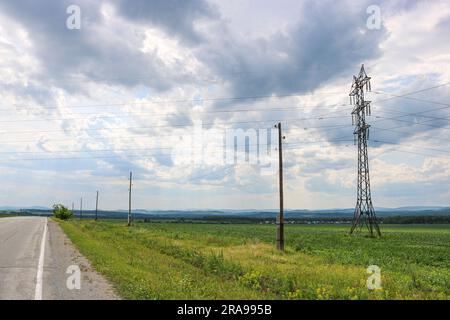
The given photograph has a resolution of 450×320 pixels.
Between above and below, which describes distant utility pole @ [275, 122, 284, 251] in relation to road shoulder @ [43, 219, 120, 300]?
A: above

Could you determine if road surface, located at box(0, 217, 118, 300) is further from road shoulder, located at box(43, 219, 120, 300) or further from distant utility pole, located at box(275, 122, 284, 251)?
distant utility pole, located at box(275, 122, 284, 251)

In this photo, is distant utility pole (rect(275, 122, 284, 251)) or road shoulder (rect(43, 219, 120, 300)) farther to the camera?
distant utility pole (rect(275, 122, 284, 251))

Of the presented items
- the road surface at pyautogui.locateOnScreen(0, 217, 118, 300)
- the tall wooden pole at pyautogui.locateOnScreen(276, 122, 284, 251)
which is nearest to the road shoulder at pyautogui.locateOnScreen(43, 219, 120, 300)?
the road surface at pyautogui.locateOnScreen(0, 217, 118, 300)

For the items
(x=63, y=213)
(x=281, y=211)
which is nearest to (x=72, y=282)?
(x=281, y=211)

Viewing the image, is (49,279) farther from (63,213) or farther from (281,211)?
(63,213)

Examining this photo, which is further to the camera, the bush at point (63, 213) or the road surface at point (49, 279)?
the bush at point (63, 213)

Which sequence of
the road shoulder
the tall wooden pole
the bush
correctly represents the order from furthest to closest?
the bush < the tall wooden pole < the road shoulder

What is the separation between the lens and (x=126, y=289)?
1185 cm

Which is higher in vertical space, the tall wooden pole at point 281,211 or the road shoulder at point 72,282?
the tall wooden pole at point 281,211

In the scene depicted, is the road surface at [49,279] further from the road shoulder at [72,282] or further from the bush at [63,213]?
the bush at [63,213]

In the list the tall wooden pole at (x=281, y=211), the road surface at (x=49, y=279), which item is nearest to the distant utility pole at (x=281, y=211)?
the tall wooden pole at (x=281, y=211)
